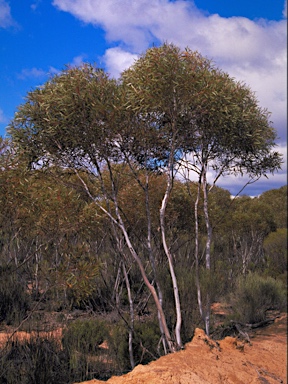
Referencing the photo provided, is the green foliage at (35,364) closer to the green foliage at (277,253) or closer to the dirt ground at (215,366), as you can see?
the dirt ground at (215,366)

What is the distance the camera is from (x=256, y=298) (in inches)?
532

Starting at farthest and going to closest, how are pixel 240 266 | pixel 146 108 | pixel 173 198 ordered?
pixel 240 266, pixel 173 198, pixel 146 108

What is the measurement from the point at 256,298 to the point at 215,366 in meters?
7.58

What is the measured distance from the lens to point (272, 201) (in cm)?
3369

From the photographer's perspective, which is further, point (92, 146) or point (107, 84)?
point (92, 146)

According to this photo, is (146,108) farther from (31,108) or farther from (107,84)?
(31,108)

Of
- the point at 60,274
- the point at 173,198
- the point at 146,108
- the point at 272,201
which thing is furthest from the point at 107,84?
the point at 272,201

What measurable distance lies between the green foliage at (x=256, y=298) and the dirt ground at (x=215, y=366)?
128 inches

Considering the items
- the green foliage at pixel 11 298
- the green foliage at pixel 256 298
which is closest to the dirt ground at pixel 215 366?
the green foliage at pixel 256 298

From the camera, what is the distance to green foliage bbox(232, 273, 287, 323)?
13391 mm

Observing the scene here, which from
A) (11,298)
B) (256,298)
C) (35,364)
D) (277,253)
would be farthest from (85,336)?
(277,253)

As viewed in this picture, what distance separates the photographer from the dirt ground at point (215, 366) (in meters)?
5.43

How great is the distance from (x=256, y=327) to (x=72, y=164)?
776cm

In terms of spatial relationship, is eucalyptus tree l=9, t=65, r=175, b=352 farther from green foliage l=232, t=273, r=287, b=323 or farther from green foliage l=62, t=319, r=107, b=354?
green foliage l=232, t=273, r=287, b=323
